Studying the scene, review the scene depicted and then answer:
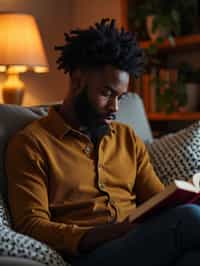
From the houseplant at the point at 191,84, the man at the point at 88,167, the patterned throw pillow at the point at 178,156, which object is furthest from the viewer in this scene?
the houseplant at the point at 191,84

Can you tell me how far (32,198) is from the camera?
1.34 metres

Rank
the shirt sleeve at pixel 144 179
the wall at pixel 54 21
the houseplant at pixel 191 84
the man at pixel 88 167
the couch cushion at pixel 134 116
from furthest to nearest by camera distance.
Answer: the wall at pixel 54 21
the houseplant at pixel 191 84
the couch cushion at pixel 134 116
the shirt sleeve at pixel 144 179
the man at pixel 88 167

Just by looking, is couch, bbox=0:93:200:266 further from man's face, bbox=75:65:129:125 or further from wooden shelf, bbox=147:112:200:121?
wooden shelf, bbox=147:112:200:121

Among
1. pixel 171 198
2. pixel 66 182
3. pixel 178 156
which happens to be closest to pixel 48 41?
pixel 178 156

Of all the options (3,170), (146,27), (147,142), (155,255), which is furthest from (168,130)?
(155,255)

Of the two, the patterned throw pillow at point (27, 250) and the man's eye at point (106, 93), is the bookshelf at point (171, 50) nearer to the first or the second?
the man's eye at point (106, 93)

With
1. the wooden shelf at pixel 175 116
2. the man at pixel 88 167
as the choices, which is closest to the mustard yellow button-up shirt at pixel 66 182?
the man at pixel 88 167

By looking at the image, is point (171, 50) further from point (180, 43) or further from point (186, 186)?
point (186, 186)

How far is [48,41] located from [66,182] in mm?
1754

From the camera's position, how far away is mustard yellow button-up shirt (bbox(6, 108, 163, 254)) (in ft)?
4.32

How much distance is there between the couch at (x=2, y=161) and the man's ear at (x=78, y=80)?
0.19 m

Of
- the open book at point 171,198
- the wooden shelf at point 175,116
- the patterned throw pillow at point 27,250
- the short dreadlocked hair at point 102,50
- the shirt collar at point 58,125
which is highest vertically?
the short dreadlocked hair at point 102,50

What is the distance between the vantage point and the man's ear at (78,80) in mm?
1510

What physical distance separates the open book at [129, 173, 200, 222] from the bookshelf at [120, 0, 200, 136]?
127 centimetres
